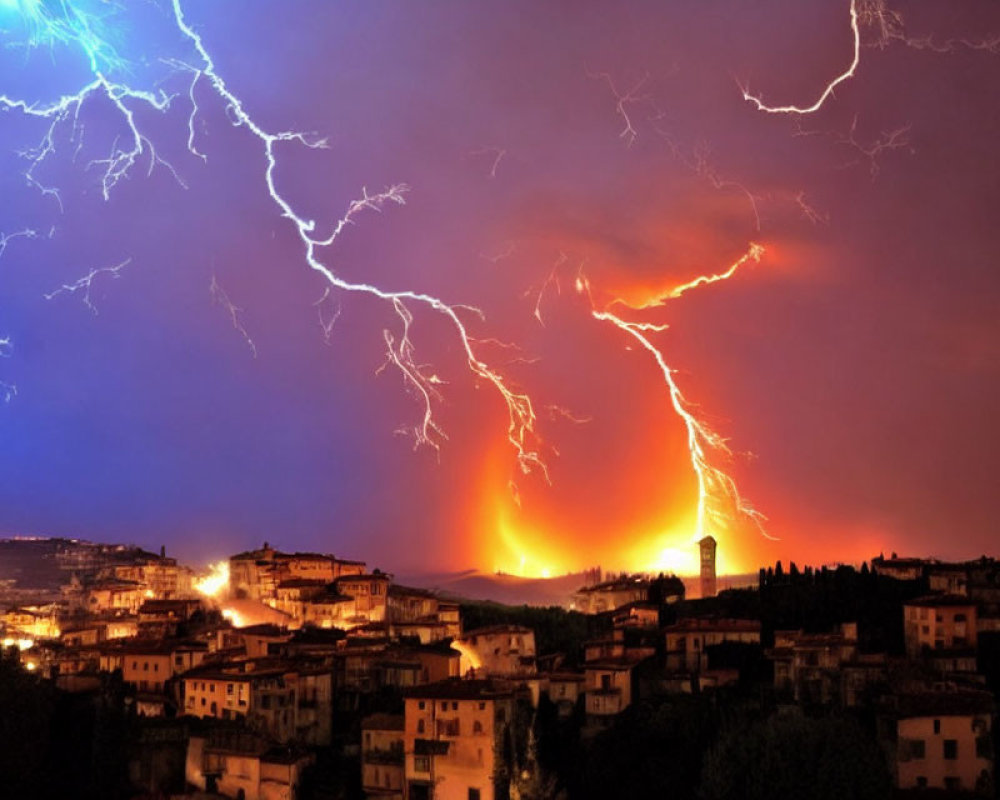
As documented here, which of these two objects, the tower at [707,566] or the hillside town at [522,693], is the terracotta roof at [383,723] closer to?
the hillside town at [522,693]

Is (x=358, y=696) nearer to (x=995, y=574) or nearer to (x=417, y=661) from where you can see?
(x=417, y=661)

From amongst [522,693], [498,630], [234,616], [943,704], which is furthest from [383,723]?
[234,616]

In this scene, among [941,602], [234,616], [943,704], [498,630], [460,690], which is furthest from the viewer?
[234,616]

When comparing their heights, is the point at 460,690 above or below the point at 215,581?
below

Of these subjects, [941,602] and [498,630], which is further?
[498,630]

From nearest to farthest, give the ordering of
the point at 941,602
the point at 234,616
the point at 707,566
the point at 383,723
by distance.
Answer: the point at 383,723 < the point at 941,602 < the point at 234,616 < the point at 707,566

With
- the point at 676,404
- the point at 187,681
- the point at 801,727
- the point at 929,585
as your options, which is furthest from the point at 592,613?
the point at 801,727

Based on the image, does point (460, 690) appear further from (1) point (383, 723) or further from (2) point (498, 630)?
(2) point (498, 630)

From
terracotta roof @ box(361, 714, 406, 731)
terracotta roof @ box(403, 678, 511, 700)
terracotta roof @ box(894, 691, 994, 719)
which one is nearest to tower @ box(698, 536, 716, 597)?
terracotta roof @ box(403, 678, 511, 700)

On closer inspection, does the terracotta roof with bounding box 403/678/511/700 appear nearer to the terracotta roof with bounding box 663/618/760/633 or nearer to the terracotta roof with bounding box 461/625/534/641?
the terracotta roof with bounding box 663/618/760/633

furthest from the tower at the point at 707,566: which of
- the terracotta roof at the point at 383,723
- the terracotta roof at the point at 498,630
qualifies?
the terracotta roof at the point at 383,723
